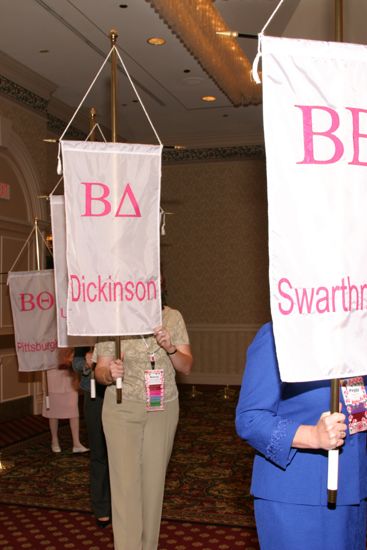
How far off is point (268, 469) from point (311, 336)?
1.40ft

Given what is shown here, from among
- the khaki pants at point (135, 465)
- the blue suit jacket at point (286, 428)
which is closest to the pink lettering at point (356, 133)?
the blue suit jacket at point (286, 428)

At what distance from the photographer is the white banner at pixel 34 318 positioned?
19.9 ft

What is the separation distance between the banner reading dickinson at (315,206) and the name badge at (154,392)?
1.59 metres

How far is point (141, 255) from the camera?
324 centimetres

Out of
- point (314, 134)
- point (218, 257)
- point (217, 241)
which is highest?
point (217, 241)

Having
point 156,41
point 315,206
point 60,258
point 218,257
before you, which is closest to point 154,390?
point 60,258

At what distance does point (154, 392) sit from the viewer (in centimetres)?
314

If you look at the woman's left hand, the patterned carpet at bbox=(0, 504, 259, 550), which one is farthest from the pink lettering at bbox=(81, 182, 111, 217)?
the patterned carpet at bbox=(0, 504, 259, 550)

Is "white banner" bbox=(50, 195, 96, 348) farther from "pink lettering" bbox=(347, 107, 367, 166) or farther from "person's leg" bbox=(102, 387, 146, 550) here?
"pink lettering" bbox=(347, 107, 367, 166)

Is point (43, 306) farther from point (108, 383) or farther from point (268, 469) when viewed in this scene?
point (268, 469)

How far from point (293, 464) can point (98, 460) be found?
274cm

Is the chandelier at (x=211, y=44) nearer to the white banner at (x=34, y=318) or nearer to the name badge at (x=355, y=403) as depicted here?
the white banner at (x=34, y=318)

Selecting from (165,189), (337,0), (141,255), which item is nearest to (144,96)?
(165,189)

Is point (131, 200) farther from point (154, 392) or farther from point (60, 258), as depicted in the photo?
point (60, 258)
